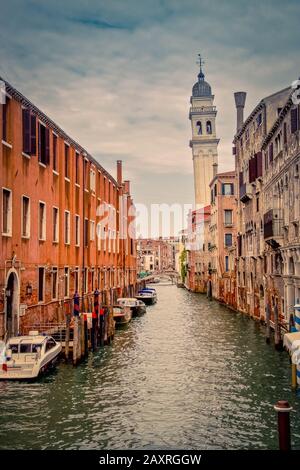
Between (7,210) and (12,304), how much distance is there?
3.43 meters

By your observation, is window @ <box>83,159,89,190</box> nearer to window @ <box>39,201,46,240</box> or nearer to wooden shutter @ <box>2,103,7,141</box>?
window @ <box>39,201,46,240</box>

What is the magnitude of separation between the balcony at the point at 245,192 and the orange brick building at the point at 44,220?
31.0 ft

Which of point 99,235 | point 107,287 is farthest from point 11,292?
point 107,287

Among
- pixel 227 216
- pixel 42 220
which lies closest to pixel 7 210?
pixel 42 220

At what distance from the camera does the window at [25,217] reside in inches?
794

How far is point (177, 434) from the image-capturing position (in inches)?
429

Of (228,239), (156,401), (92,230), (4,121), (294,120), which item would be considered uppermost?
(294,120)

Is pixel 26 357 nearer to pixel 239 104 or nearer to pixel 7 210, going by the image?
pixel 7 210

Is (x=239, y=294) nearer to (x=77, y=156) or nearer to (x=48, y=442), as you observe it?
(x=77, y=156)

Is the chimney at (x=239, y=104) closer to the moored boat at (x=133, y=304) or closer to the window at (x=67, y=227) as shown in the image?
the moored boat at (x=133, y=304)

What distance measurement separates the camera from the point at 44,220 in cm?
2234

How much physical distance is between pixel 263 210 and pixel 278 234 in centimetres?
675

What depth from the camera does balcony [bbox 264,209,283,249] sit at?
22906mm

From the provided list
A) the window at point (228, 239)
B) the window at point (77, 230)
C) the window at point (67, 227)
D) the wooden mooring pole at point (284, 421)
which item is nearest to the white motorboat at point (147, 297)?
the window at point (228, 239)
